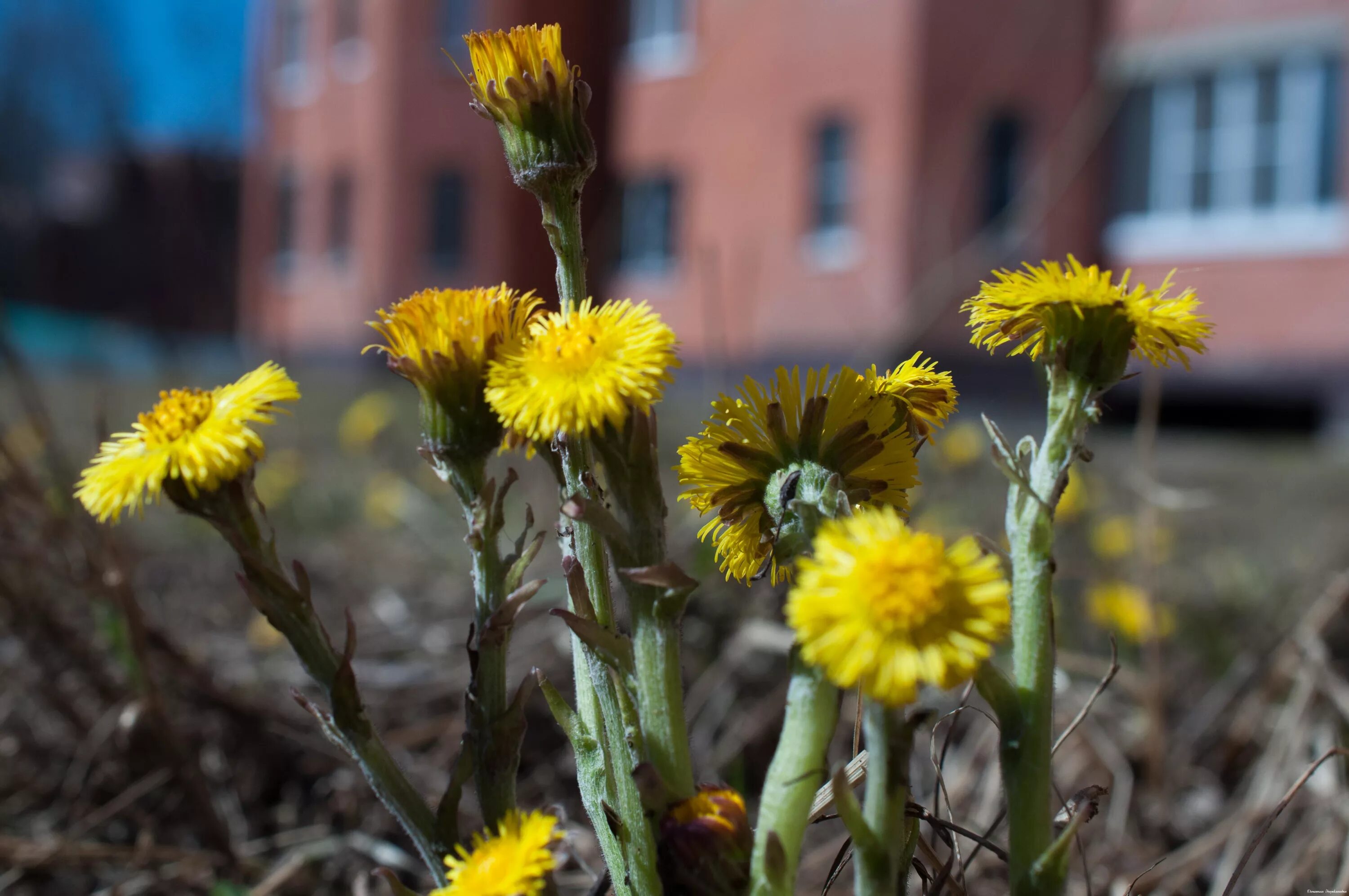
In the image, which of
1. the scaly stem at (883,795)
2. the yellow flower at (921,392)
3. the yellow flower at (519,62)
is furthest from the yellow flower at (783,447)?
the yellow flower at (519,62)

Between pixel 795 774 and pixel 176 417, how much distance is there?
418mm

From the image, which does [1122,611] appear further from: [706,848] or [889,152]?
[889,152]

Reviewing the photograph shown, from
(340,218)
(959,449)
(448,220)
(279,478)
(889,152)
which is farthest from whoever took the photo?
(340,218)

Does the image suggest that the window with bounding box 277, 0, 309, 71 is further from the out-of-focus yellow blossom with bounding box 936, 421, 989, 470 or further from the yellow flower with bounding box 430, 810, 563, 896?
the yellow flower with bounding box 430, 810, 563, 896

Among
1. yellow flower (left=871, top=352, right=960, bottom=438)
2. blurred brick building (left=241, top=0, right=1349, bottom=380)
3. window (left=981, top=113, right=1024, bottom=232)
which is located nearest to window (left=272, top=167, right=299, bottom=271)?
blurred brick building (left=241, top=0, right=1349, bottom=380)

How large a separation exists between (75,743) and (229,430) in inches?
58.7

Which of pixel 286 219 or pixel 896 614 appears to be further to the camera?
pixel 286 219

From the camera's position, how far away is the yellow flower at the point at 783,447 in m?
0.63

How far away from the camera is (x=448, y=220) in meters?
16.2

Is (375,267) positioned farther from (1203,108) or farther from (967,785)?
(967,785)

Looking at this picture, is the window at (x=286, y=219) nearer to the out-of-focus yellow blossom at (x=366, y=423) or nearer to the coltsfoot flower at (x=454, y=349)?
the out-of-focus yellow blossom at (x=366, y=423)

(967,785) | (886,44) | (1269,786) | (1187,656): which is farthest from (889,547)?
(886,44)

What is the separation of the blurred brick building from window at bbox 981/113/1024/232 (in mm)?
25

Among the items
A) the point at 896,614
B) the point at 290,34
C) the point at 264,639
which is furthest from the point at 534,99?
the point at 290,34
